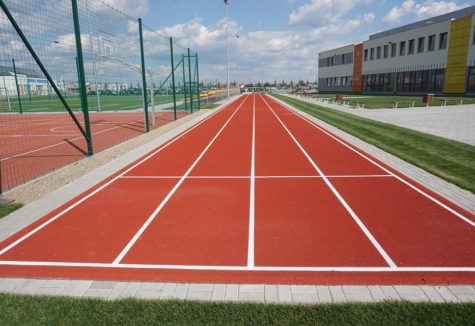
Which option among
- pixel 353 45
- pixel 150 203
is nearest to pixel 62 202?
pixel 150 203

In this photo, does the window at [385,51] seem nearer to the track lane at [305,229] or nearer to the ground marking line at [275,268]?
the track lane at [305,229]

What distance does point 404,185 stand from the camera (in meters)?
8.20

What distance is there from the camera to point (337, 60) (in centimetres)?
7025

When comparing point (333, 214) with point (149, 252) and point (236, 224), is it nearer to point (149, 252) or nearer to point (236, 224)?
point (236, 224)

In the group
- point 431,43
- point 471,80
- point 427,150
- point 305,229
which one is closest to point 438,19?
point 431,43

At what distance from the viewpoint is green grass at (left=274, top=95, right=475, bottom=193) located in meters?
8.99

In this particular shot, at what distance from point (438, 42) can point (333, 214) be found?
4599 centimetres

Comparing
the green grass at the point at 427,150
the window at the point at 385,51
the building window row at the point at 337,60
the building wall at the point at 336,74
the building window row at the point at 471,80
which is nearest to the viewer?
the green grass at the point at 427,150

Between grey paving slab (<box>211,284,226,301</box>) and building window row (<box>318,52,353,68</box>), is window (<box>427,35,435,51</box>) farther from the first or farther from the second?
grey paving slab (<box>211,284,226,301</box>)

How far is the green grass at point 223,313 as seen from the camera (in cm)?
357

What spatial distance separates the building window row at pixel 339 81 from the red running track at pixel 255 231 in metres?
60.6

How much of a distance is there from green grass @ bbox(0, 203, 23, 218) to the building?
149 feet

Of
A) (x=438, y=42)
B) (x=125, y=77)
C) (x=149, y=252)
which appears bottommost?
(x=149, y=252)

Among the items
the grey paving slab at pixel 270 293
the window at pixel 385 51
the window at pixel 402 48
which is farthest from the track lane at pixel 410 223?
the window at pixel 385 51
